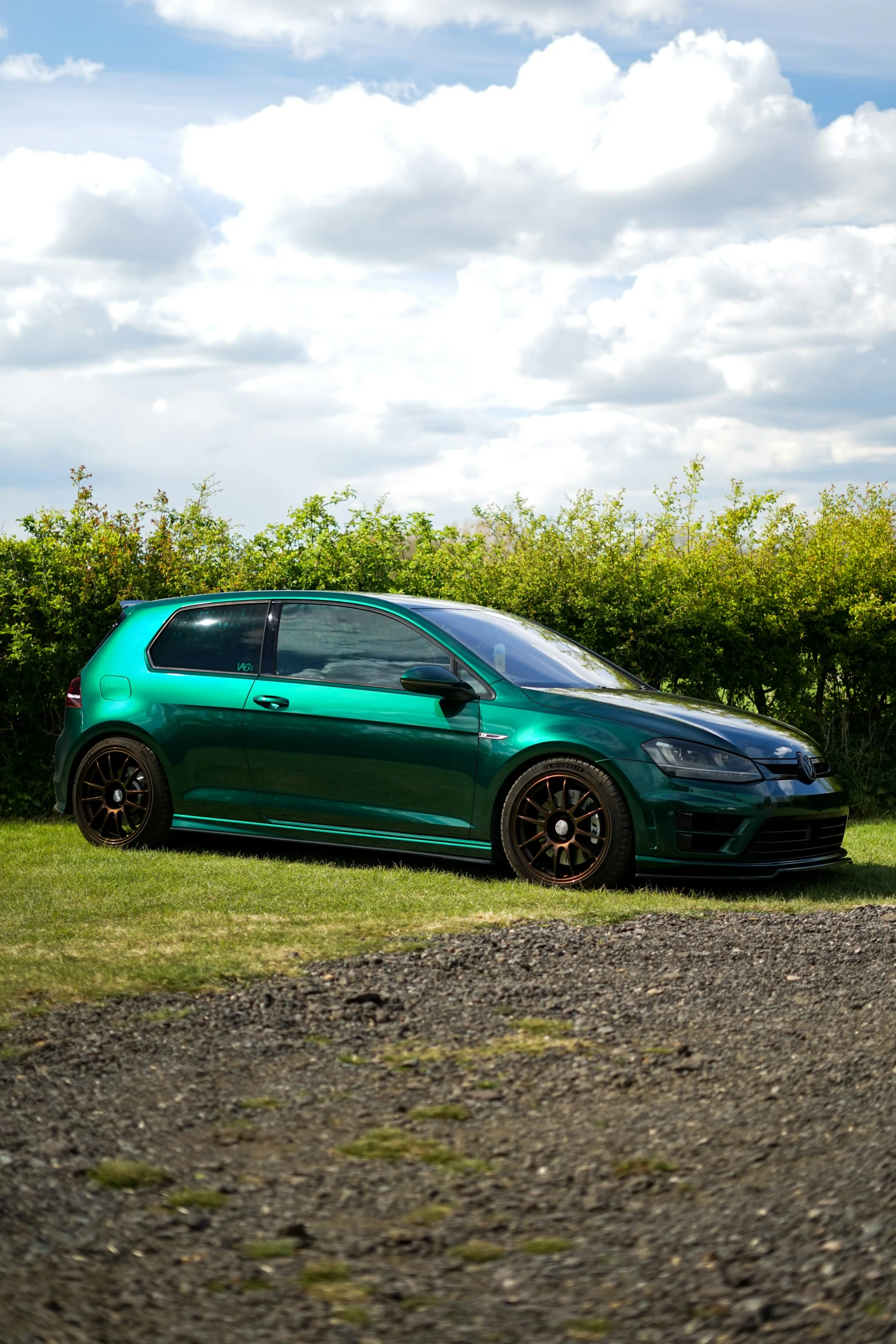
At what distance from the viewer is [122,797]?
881 centimetres

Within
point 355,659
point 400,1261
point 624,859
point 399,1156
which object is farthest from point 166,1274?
point 355,659

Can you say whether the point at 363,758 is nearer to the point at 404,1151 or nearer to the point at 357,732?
the point at 357,732

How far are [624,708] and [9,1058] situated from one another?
4.26m

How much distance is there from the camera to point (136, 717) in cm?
870

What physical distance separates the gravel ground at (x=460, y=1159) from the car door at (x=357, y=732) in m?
2.48

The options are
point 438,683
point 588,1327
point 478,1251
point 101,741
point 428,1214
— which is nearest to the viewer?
point 588,1327

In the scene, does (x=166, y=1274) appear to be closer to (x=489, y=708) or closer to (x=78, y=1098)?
(x=78, y=1098)

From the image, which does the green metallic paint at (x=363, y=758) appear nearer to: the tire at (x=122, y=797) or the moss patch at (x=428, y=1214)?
the tire at (x=122, y=797)

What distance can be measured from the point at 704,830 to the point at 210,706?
321 centimetres

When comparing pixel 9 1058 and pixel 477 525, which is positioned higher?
pixel 477 525

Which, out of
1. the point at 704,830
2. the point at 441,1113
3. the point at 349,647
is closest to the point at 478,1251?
the point at 441,1113

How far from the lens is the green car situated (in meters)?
7.36

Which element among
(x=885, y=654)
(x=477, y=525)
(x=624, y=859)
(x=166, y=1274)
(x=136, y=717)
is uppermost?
(x=477, y=525)

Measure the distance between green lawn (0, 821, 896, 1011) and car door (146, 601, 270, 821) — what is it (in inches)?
15.5
